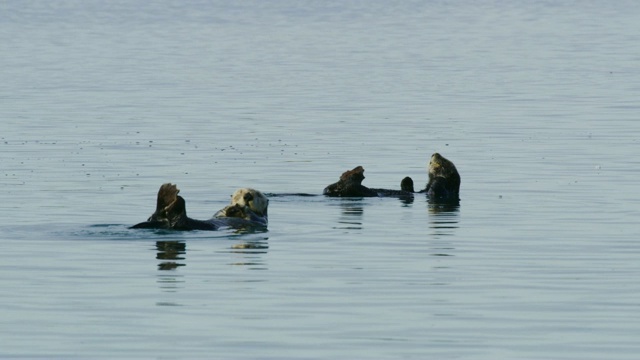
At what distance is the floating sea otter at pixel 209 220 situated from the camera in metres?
14.1

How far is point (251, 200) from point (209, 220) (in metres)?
0.47

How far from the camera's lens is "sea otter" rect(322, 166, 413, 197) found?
17.9 meters

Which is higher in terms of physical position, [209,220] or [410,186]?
[410,186]

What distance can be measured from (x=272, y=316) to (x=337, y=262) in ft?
8.00

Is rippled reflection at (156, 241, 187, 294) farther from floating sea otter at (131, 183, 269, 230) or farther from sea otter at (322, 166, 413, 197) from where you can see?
sea otter at (322, 166, 413, 197)

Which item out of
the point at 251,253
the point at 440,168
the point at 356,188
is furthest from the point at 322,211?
the point at 251,253

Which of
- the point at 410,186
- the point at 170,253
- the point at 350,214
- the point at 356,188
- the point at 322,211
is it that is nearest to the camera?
the point at 170,253

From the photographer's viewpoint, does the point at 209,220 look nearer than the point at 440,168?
Yes

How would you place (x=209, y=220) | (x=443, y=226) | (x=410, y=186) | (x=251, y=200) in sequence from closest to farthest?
(x=209, y=220)
(x=251, y=200)
(x=443, y=226)
(x=410, y=186)

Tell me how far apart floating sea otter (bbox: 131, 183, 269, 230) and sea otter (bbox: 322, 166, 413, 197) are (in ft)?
7.80

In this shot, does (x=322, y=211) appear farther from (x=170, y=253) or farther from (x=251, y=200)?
(x=170, y=253)

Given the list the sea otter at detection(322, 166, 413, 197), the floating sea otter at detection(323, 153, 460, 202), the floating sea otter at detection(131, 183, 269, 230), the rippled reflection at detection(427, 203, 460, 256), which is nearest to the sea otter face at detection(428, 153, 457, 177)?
the floating sea otter at detection(323, 153, 460, 202)

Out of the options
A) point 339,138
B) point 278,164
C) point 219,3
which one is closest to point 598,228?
point 278,164

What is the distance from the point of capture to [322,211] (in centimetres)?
1694
